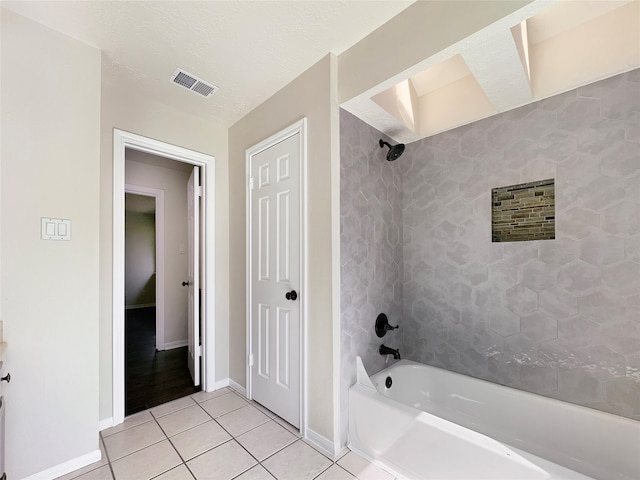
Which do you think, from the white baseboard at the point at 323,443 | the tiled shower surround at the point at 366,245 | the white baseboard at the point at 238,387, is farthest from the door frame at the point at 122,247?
the tiled shower surround at the point at 366,245

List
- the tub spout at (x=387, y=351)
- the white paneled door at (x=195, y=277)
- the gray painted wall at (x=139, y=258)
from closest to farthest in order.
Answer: the tub spout at (x=387, y=351)
the white paneled door at (x=195, y=277)
the gray painted wall at (x=139, y=258)

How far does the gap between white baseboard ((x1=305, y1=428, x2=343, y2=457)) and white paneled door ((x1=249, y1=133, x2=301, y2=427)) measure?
146mm

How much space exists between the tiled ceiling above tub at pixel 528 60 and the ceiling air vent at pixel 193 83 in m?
1.09

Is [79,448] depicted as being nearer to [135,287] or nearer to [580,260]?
[580,260]

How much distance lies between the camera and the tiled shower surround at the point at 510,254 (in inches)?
60.9

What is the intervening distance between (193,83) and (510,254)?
2539 mm

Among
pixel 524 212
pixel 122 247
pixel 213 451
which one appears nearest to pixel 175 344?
pixel 122 247

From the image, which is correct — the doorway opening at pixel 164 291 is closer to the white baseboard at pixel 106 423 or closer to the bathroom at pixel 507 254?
the white baseboard at pixel 106 423

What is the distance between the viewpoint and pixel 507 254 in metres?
1.93

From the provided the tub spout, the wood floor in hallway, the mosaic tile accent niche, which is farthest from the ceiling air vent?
the wood floor in hallway

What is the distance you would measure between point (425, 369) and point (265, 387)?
1260 millimetres

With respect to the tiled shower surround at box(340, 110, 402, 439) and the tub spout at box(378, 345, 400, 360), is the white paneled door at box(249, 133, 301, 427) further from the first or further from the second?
the tub spout at box(378, 345, 400, 360)

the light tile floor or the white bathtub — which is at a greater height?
the white bathtub

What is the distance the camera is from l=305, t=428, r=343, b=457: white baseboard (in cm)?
172
